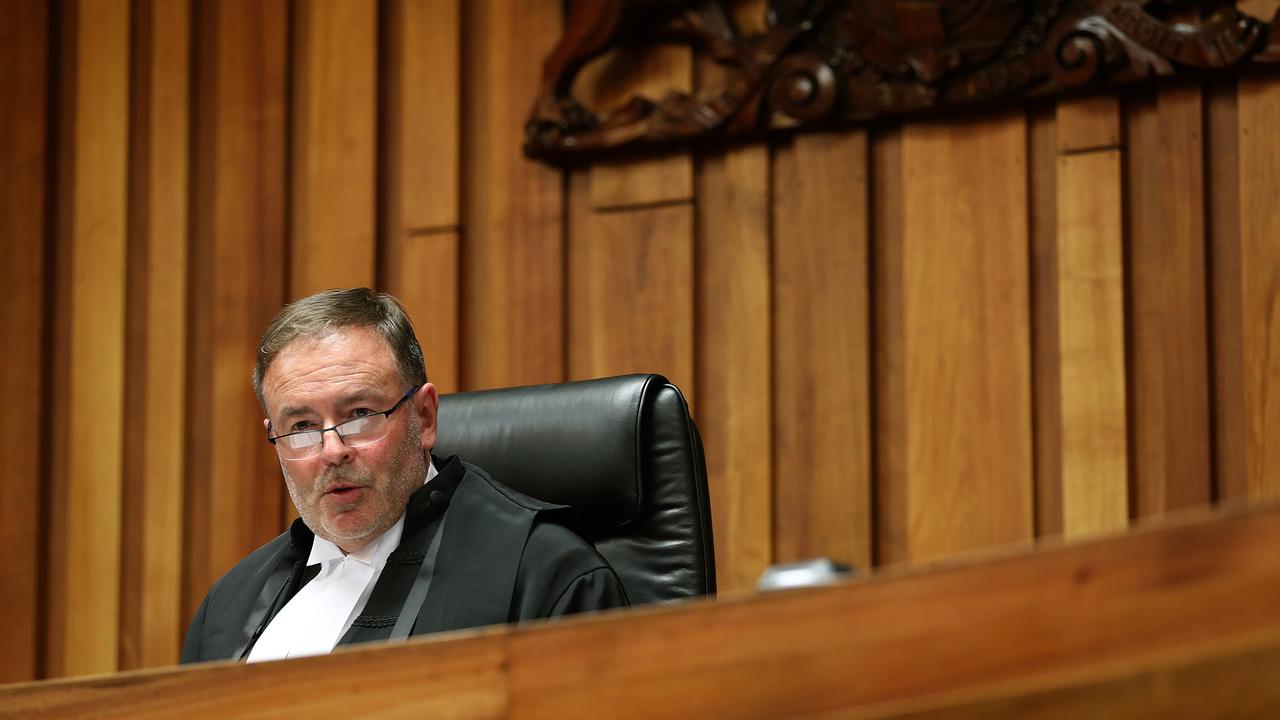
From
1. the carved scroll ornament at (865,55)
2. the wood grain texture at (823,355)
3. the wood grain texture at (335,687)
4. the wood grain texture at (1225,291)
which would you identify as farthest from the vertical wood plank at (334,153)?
the wood grain texture at (335,687)

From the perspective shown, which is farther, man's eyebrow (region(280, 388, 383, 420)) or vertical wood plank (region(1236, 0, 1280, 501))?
vertical wood plank (region(1236, 0, 1280, 501))

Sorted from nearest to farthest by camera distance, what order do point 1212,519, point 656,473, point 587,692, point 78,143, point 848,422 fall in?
point 1212,519
point 587,692
point 656,473
point 848,422
point 78,143

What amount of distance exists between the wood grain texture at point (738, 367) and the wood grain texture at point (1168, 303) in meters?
0.71

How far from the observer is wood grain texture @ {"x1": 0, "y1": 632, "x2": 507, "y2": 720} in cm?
71

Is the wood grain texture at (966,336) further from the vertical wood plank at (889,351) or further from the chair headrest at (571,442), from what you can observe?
the chair headrest at (571,442)

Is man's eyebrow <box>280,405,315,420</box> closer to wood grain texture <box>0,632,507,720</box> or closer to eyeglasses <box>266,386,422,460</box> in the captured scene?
eyeglasses <box>266,386,422,460</box>

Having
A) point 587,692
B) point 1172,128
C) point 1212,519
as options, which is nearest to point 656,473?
point 587,692

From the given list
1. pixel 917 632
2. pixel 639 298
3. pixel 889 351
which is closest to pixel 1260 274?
pixel 889 351

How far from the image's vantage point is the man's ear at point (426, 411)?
5.75 ft

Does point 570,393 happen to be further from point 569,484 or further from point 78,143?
point 78,143

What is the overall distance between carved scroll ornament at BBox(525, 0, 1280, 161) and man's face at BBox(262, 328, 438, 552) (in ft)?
3.99

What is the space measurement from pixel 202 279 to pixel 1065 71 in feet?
7.00

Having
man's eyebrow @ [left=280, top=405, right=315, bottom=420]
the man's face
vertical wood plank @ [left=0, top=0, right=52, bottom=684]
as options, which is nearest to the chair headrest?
the man's face

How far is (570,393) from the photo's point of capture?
171 centimetres
